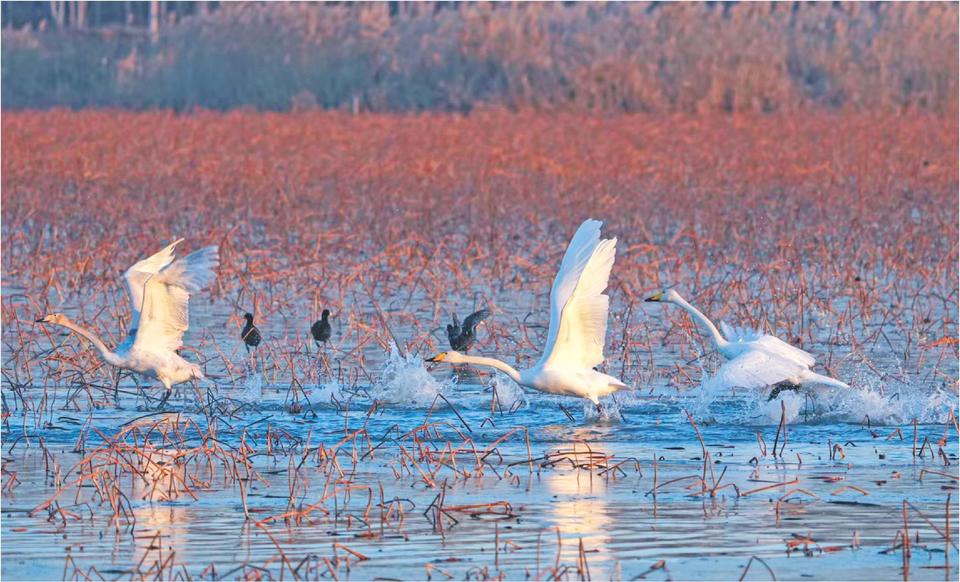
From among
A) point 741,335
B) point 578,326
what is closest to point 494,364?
point 578,326

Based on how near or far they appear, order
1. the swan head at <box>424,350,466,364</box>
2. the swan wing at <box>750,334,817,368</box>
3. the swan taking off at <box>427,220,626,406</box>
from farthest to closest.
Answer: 1. the swan wing at <box>750,334,817,368</box>
2. the swan taking off at <box>427,220,626,406</box>
3. the swan head at <box>424,350,466,364</box>

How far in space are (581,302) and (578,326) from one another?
0.49 ft

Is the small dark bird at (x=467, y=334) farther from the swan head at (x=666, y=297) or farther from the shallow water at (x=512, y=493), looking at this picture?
the swan head at (x=666, y=297)

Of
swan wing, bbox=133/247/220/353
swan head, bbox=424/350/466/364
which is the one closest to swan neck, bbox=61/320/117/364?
swan wing, bbox=133/247/220/353

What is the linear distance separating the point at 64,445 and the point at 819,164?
49.7 feet

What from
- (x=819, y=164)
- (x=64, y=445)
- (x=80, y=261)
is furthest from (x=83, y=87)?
(x=64, y=445)

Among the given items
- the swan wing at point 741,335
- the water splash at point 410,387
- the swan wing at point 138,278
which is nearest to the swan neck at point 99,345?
the swan wing at point 138,278

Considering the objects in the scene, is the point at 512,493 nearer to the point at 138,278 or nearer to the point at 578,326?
the point at 578,326

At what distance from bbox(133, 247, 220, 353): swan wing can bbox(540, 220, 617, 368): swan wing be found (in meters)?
1.81

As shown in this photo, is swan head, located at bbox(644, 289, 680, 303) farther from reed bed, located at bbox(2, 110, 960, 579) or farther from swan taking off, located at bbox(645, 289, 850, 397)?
reed bed, located at bbox(2, 110, 960, 579)

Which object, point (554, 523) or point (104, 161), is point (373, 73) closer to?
point (104, 161)

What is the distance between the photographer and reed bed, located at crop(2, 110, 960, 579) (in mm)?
6926

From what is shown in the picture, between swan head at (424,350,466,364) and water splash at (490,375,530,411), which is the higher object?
swan head at (424,350,466,364)

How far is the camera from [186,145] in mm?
24578
